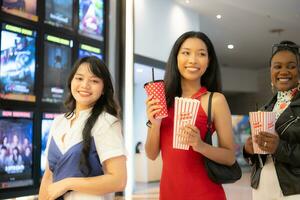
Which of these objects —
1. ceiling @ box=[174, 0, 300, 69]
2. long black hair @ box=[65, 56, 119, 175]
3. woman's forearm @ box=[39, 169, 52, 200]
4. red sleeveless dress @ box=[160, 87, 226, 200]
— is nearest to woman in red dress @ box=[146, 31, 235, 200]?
red sleeveless dress @ box=[160, 87, 226, 200]

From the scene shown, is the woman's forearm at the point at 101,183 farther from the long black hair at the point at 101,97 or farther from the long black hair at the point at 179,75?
the long black hair at the point at 179,75

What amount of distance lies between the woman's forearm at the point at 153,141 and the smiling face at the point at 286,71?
729mm

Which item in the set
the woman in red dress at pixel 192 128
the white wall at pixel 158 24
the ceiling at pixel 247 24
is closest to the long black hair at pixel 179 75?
the woman in red dress at pixel 192 128

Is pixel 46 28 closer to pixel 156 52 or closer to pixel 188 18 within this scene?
pixel 156 52

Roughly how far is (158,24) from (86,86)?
5200 millimetres

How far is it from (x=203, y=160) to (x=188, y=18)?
5632mm

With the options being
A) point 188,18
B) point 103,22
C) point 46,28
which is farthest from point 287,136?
point 188,18

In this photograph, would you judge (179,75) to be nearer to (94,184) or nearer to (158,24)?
(94,184)

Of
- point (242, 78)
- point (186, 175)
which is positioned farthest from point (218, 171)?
point (242, 78)

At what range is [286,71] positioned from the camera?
184 cm

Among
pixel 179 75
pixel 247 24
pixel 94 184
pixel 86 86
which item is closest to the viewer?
pixel 94 184

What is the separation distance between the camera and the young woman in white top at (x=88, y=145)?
4.47 feet

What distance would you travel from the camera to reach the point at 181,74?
157 centimetres

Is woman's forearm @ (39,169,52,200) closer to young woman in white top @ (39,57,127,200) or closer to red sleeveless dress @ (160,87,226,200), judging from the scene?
young woman in white top @ (39,57,127,200)
